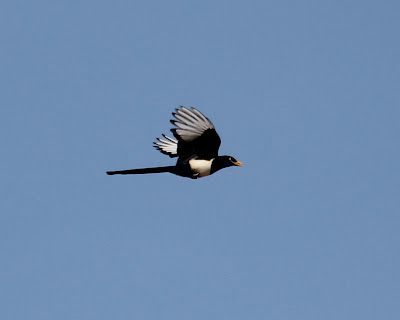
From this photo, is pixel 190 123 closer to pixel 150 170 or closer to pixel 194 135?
pixel 194 135

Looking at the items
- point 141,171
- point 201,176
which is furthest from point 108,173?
point 201,176

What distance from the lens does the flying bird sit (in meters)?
21.2

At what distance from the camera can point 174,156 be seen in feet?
82.3

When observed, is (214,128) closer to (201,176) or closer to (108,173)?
(201,176)

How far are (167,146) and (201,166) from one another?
10.0 feet

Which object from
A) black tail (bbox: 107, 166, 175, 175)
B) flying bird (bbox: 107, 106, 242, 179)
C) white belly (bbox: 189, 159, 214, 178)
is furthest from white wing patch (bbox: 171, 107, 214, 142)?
black tail (bbox: 107, 166, 175, 175)

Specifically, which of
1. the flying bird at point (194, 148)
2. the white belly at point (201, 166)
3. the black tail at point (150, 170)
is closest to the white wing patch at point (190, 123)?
the flying bird at point (194, 148)

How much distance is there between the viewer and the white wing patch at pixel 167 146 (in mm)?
25225

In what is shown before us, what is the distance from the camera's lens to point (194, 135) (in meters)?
21.6

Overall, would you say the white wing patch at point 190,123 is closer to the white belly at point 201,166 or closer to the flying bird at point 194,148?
the flying bird at point 194,148

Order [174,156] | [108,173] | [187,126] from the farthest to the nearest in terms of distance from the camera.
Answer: [174,156] < [108,173] < [187,126]

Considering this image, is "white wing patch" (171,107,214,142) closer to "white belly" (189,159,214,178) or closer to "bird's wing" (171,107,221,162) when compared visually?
"bird's wing" (171,107,221,162)

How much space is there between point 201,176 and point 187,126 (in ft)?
6.34

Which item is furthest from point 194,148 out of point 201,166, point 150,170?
point 150,170
